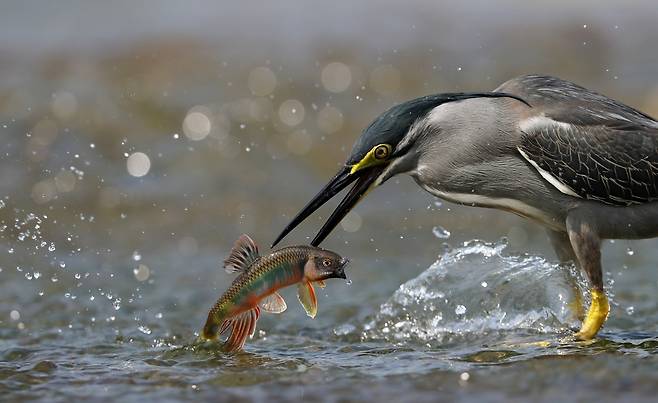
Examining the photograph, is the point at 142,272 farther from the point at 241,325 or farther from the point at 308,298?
the point at 308,298

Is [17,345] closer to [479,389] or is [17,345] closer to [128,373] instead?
[128,373]

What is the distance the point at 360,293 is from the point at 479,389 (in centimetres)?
321

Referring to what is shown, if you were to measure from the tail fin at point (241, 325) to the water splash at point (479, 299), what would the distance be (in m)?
1.14

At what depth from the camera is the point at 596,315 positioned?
6031mm

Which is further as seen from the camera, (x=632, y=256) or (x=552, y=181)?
(x=632, y=256)

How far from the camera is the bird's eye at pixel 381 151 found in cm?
556

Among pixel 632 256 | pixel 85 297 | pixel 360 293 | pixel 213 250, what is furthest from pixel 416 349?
pixel 213 250

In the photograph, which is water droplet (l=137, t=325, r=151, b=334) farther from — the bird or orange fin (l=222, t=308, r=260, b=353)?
the bird

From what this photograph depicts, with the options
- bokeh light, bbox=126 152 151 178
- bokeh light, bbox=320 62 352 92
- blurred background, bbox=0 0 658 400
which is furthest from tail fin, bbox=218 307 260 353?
bokeh light, bbox=320 62 352 92

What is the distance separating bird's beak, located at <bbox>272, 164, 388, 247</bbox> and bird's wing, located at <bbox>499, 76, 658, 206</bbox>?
86 cm

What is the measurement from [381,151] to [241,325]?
1143mm

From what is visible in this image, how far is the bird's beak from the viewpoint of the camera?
18.3ft

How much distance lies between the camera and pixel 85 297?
7.69 m

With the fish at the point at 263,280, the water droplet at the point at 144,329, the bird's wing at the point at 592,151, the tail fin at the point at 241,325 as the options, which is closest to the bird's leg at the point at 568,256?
the bird's wing at the point at 592,151
